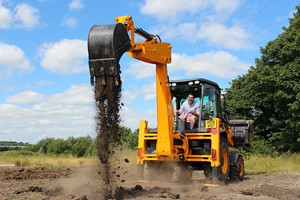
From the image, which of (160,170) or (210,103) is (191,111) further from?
(160,170)

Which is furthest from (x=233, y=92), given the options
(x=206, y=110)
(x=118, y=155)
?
(x=118, y=155)

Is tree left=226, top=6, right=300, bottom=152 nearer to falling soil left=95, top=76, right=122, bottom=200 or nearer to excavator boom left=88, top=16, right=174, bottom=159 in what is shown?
excavator boom left=88, top=16, right=174, bottom=159

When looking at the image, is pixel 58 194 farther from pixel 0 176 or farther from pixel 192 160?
pixel 0 176

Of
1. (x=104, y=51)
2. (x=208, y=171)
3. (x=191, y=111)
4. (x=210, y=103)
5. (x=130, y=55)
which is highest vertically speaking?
(x=130, y=55)

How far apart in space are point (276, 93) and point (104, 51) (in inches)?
820

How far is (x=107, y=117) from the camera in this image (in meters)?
7.42

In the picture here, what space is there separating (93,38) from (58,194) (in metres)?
3.29

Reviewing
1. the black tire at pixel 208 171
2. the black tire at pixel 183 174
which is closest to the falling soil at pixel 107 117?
the black tire at pixel 183 174

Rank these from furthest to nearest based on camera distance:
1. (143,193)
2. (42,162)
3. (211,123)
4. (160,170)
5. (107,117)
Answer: (42,162) → (160,170) → (211,123) → (143,193) → (107,117)

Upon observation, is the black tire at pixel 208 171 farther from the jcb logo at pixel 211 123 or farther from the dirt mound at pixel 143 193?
the dirt mound at pixel 143 193

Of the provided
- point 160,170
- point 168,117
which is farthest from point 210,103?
point 160,170

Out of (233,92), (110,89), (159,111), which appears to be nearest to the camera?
(110,89)

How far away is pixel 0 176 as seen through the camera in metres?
12.0

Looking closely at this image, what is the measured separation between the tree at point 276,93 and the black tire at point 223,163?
1407 centimetres
